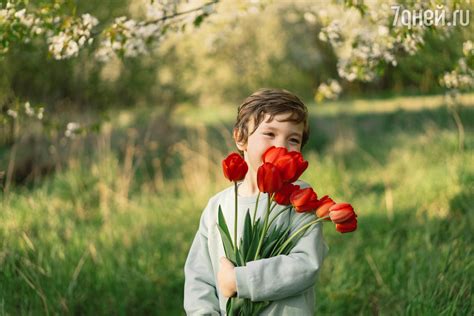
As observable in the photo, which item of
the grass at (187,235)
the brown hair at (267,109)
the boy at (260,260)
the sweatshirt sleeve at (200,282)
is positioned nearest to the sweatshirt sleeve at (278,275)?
the boy at (260,260)

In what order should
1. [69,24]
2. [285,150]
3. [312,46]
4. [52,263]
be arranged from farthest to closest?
[312,46] → [52,263] → [69,24] → [285,150]

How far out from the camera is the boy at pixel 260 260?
2229mm

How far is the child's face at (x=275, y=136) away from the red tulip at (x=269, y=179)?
0.21m

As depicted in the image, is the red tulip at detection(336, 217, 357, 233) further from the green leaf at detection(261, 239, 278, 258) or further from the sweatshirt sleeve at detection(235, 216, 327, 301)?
the green leaf at detection(261, 239, 278, 258)

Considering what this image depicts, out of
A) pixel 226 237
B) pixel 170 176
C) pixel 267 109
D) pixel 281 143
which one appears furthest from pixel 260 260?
pixel 170 176

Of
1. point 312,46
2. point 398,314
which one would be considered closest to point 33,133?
point 398,314

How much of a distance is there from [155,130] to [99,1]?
2.12m

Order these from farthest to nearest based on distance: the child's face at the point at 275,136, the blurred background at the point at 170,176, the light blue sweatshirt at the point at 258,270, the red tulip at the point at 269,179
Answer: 1. the blurred background at the point at 170,176
2. the child's face at the point at 275,136
3. the light blue sweatshirt at the point at 258,270
4. the red tulip at the point at 269,179

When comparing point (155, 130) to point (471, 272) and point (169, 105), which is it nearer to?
point (169, 105)

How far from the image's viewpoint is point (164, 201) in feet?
21.1

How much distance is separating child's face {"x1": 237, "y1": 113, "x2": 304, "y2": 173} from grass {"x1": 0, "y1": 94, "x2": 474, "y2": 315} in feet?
4.22

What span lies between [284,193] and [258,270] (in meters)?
0.27

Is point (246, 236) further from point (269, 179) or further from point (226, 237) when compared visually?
point (269, 179)

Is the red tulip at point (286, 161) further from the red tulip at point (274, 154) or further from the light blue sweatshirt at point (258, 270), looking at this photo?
the light blue sweatshirt at point (258, 270)
